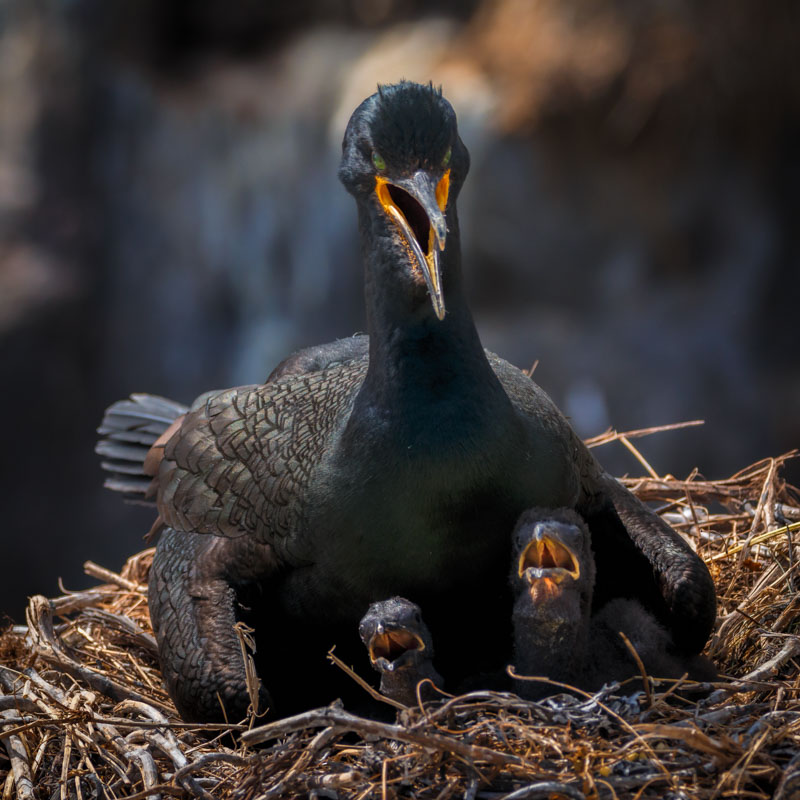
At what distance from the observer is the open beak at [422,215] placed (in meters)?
2.57

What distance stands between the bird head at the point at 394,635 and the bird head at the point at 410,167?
2.31ft

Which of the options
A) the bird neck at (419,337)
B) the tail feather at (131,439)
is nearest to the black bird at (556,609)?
the bird neck at (419,337)

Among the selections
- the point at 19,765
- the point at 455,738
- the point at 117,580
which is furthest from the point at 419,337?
the point at 117,580

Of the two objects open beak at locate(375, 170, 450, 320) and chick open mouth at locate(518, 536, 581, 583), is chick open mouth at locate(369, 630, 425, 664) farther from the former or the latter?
open beak at locate(375, 170, 450, 320)

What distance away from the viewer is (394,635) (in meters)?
2.59

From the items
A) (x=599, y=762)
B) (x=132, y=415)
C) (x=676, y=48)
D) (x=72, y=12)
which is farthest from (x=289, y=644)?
(x=72, y=12)

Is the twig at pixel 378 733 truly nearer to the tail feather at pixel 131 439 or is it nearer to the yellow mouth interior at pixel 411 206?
the yellow mouth interior at pixel 411 206

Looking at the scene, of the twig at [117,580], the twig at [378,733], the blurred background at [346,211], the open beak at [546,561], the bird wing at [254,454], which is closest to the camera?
the twig at [378,733]

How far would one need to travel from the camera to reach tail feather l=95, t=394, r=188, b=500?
4055 mm

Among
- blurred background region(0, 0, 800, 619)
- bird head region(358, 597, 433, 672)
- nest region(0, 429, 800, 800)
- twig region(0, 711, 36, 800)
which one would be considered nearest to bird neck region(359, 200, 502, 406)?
bird head region(358, 597, 433, 672)

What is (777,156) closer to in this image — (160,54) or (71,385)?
(160,54)

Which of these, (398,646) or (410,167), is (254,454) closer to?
(398,646)

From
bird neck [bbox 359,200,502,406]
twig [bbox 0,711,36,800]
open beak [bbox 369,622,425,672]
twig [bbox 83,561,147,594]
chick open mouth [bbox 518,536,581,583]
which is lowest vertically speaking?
twig [bbox 83,561,147,594]

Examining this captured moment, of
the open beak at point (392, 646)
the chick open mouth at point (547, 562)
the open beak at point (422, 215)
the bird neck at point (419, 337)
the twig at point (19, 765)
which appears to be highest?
the open beak at point (422, 215)
